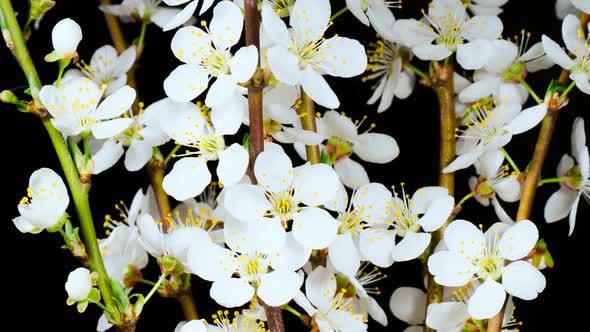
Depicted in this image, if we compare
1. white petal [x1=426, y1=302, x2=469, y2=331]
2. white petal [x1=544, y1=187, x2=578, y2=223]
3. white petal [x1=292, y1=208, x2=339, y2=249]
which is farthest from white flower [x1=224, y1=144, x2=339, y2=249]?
white petal [x1=544, y1=187, x2=578, y2=223]

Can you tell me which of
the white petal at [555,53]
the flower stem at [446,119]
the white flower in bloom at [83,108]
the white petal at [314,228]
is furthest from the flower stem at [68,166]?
the white petal at [555,53]

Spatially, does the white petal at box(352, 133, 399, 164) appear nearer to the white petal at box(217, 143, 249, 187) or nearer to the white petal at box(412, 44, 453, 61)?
the white petal at box(412, 44, 453, 61)

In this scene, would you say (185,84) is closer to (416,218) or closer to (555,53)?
(416,218)

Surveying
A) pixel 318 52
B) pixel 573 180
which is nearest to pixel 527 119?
pixel 573 180

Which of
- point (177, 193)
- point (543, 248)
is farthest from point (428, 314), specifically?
point (177, 193)

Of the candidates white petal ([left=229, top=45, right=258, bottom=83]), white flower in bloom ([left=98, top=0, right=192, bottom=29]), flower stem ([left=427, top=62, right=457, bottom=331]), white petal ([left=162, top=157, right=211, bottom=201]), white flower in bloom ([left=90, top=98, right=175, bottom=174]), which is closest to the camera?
white petal ([left=229, top=45, right=258, bottom=83])

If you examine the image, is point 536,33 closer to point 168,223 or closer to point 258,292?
point 168,223
